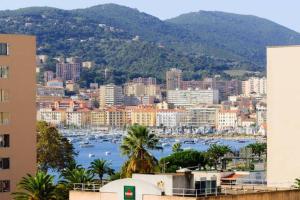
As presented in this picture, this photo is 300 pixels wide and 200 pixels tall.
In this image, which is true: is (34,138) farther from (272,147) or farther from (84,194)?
(84,194)

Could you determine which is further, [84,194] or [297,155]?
[297,155]

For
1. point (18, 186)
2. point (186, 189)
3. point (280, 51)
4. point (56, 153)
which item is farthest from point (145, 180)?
point (56, 153)

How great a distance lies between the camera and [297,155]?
167ft

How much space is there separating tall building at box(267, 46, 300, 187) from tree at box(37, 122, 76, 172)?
93.1 ft

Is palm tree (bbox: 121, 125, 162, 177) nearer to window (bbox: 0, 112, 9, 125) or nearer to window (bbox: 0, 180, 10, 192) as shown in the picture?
window (bbox: 0, 180, 10, 192)

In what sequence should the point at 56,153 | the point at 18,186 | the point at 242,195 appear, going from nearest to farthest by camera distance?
1. the point at 242,195
2. the point at 18,186
3. the point at 56,153

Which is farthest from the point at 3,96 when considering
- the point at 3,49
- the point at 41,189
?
the point at 41,189

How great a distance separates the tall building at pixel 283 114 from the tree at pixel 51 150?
28.4m

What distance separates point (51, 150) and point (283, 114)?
30.3 metres

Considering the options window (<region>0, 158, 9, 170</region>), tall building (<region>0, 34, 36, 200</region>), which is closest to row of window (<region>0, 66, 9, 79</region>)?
tall building (<region>0, 34, 36, 200</region>)

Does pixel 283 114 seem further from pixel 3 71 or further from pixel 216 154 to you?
pixel 216 154

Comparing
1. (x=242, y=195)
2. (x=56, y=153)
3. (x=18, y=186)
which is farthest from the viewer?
(x=56, y=153)

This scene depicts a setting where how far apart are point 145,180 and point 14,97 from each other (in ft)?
65.7

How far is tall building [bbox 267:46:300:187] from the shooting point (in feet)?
168
